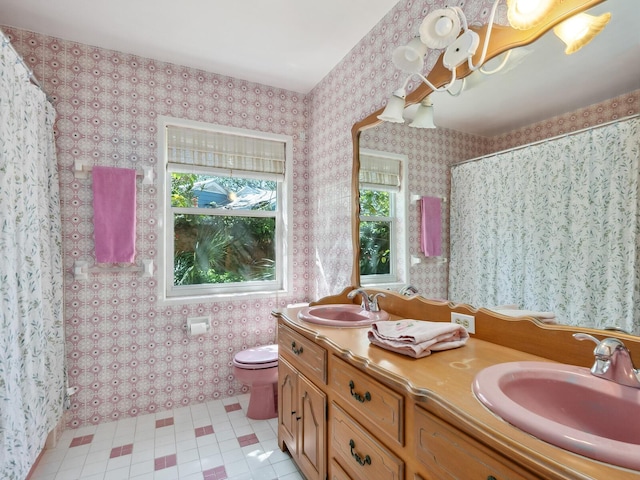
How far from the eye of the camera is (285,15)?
6.31 ft

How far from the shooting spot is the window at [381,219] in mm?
1826

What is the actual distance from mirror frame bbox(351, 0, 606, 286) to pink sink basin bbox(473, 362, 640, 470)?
115 centimetres

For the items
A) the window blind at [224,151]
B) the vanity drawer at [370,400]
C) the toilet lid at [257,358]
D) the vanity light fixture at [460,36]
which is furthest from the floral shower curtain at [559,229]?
the window blind at [224,151]

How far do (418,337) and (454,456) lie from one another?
39 cm

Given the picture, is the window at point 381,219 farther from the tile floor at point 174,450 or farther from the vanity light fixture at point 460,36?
the tile floor at point 174,450

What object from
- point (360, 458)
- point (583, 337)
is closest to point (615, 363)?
point (583, 337)

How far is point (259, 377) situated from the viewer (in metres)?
2.26

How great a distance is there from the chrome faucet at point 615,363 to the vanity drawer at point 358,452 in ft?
1.98

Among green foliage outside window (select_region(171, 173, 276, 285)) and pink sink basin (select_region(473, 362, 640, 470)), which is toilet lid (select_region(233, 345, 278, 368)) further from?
pink sink basin (select_region(473, 362, 640, 470))

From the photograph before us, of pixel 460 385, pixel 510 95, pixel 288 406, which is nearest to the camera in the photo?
pixel 460 385

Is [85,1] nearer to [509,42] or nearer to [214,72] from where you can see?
[214,72]

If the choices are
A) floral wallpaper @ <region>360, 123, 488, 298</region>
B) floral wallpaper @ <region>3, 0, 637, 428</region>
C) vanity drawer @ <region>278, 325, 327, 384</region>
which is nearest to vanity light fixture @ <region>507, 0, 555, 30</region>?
floral wallpaper @ <region>360, 123, 488, 298</region>

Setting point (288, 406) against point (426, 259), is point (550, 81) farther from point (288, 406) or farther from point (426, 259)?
point (288, 406)

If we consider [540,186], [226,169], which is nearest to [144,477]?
[226,169]
